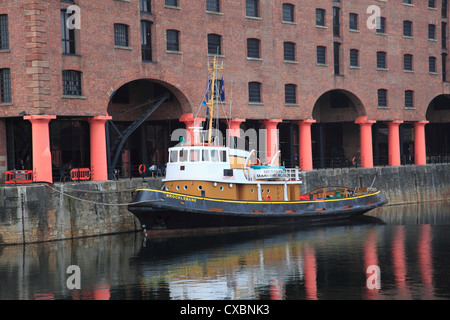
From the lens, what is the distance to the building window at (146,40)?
4462 centimetres

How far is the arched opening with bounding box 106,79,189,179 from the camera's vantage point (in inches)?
1865

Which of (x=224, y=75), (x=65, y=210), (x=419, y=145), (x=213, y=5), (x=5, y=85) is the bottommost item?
(x=65, y=210)

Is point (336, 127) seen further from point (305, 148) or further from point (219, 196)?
point (219, 196)

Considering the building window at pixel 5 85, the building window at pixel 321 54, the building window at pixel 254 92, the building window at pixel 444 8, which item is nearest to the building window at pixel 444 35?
the building window at pixel 444 8

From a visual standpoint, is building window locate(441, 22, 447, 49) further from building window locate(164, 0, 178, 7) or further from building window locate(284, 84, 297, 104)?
building window locate(164, 0, 178, 7)

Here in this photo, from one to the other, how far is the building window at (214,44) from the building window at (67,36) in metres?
10.4

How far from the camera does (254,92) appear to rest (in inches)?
2008

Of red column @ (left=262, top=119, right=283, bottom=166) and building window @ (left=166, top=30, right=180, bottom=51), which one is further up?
building window @ (left=166, top=30, right=180, bottom=51)

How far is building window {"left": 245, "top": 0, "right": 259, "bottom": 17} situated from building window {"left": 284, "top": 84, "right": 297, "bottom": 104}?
602 cm

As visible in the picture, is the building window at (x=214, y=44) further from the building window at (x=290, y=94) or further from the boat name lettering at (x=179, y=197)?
the boat name lettering at (x=179, y=197)

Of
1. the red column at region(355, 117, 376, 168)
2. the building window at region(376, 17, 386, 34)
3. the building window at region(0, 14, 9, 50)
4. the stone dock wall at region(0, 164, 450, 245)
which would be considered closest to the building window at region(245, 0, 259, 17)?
the building window at region(376, 17, 386, 34)

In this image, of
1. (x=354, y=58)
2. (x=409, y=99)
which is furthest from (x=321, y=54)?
(x=409, y=99)

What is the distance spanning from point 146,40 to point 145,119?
5.35 metres
